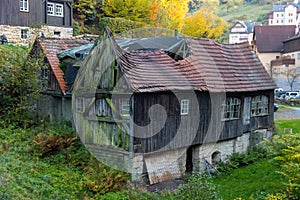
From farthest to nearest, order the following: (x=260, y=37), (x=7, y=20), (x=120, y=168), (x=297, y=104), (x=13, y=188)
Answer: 1. (x=260, y=37)
2. (x=297, y=104)
3. (x=7, y=20)
4. (x=120, y=168)
5. (x=13, y=188)

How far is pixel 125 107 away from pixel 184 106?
319 cm

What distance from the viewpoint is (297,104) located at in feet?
141

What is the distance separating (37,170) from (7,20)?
67.2 feet

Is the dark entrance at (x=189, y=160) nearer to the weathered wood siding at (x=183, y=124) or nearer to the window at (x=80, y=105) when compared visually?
the weathered wood siding at (x=183, y=124)

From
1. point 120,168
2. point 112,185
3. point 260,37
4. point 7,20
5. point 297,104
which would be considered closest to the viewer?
point 112,185

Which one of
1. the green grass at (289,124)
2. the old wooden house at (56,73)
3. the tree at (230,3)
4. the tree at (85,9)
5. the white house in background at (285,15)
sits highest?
the tree at (230,3)

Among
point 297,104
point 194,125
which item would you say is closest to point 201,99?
point 194,125

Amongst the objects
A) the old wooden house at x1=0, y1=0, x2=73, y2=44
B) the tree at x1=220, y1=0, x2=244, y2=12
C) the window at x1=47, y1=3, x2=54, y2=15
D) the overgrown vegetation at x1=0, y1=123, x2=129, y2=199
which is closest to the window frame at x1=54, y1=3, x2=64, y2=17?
the old wooden house at x1=0, y1=0, x2=73, y2=44

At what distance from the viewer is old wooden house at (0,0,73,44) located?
32062 millimetres

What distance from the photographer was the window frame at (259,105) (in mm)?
22875

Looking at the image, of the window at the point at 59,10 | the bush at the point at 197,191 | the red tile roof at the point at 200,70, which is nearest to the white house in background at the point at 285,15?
the window at the point at 59,10

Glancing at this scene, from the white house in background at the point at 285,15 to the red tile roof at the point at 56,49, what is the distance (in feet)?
277

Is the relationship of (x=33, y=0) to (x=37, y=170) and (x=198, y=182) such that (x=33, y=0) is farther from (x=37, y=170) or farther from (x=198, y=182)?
(x=198, y=182)

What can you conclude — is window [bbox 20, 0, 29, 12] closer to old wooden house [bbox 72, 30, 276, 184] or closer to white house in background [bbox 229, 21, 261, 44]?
old wooden house [bbox 72, 30, 276, 184]
